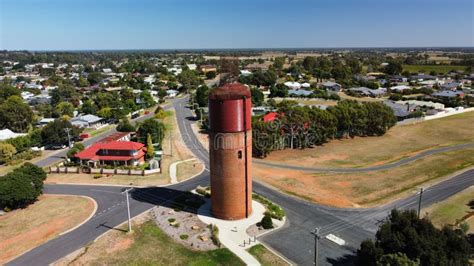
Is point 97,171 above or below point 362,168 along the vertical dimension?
above

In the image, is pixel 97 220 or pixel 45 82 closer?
pixel 97 220

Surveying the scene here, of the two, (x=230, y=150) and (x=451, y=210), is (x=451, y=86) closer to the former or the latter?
(x=451, y=210)

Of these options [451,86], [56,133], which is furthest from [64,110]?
[451,86]

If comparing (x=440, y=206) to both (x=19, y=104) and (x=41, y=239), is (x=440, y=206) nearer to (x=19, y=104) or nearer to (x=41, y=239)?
(x=41, y=239)

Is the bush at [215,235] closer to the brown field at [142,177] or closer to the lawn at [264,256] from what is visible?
the lawn at [264,256]

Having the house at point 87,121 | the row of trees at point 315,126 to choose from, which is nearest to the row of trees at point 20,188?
the row of trees at point 315,126

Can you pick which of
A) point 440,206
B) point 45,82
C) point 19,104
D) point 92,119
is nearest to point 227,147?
point 440,206
